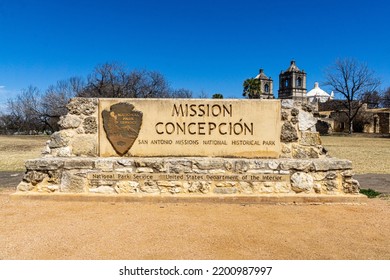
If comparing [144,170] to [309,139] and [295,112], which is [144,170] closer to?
[295,112]

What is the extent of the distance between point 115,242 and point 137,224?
0.68m

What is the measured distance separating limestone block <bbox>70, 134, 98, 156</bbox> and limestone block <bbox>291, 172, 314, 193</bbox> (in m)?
3.74

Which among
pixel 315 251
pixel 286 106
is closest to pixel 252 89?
pixel 286 106

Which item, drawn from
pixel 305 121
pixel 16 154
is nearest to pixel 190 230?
pixel 305 121

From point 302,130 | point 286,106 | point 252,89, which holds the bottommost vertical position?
point 302,130

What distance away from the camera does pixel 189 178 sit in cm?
575

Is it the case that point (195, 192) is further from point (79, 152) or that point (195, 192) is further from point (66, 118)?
point (66, 118)

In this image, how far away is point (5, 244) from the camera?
3.62 m

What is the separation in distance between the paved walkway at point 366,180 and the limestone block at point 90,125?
2.44 meters

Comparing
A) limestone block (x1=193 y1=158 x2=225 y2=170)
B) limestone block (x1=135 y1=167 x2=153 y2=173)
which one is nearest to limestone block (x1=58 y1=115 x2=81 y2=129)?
limestone block (x1=135 y1=167 x2=153 y2=173)

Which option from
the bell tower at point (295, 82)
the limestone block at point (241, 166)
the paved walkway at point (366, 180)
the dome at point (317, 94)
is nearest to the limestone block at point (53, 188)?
the paved walkway at point (366, 180)

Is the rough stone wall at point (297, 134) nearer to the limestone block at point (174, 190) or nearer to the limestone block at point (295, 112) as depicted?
the limestone block at point (295, 112)

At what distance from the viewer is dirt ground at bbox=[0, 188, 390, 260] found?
3422 millimetres

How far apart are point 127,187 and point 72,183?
3.24 feet
